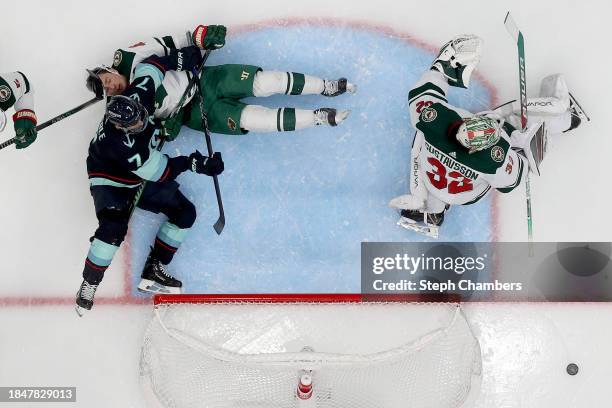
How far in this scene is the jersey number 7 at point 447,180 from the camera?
2.78 m

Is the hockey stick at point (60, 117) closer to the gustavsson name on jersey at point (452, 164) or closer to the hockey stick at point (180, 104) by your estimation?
the hockey stick at point (180, 104)

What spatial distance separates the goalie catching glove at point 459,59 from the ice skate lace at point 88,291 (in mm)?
1844

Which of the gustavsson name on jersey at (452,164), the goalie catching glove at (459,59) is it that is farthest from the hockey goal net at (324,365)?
the goalie catching glove at (459,59)

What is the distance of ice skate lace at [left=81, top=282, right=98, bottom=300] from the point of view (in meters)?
3.16

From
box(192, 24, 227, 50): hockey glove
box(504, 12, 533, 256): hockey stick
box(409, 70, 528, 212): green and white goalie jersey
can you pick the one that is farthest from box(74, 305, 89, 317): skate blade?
box(504, 12, 533, 256): hockey stick

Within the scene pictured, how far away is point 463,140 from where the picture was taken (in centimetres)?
258

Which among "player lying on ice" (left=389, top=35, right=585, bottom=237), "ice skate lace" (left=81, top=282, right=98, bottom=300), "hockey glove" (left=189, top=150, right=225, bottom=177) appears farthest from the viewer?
"ice skate lace" (left=81, top=282, right=98, bottom=300)

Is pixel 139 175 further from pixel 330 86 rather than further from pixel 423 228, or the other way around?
pixel 423 228

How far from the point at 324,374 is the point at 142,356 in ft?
2.71

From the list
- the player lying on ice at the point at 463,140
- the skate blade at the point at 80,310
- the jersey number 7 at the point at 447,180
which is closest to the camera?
the player lying on ice at the point at 463,140

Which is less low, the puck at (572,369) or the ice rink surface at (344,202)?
the ice rink surface at (344,202)

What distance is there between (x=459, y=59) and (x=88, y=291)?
1981mm

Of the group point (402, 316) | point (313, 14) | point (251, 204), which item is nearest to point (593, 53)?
point (313, 14)

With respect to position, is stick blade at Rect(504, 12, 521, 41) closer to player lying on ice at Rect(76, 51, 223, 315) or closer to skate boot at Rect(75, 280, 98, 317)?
player lying on ice at Rect(76, 51, 223, 315)
